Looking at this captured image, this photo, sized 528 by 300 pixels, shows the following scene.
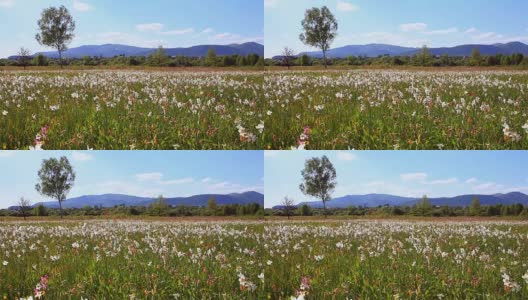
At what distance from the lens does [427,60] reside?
41.2 metres

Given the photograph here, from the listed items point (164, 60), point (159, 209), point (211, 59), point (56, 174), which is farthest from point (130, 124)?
point (164, 60)

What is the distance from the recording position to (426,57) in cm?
4209

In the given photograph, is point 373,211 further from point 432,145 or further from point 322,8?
point 322,8

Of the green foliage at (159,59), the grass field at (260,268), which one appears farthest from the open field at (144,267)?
the green foliage at (159,59)

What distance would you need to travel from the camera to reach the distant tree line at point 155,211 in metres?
8.87

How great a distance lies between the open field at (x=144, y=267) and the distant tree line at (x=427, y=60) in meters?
15.4

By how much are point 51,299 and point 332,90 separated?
7552 millimetres

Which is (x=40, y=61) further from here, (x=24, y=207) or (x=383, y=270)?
(x=383, y=270)

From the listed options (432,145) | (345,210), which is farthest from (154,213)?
(432,145)

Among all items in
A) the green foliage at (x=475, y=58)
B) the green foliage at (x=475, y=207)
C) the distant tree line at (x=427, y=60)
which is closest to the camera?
the green foliage at (x=475, y=207)

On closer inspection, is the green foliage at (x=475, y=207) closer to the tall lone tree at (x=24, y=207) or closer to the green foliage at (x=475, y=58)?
the tall lone tree at (x=24, y=207)

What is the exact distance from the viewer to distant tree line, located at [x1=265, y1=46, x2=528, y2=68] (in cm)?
3023

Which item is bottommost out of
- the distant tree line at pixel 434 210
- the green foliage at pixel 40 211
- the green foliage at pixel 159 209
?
the distant tree line at pixel 434 210

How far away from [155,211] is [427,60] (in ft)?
111
